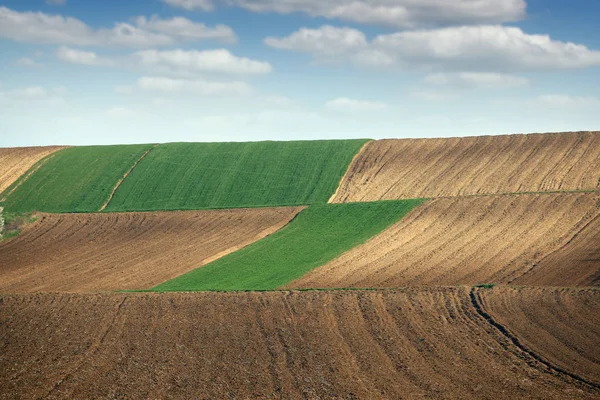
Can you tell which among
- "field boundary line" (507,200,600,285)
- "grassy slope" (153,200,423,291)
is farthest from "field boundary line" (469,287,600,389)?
"grassy slope" (153,200,423,291)

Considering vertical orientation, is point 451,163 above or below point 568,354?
above

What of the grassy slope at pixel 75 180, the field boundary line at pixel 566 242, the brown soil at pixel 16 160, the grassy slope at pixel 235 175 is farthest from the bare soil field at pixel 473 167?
the brown soil at pixel 16 160

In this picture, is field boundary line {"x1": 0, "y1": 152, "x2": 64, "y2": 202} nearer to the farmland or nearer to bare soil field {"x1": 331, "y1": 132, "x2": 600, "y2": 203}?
the farmland

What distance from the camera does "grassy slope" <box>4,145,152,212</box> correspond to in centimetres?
6144

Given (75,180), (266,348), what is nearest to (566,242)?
(266,348)

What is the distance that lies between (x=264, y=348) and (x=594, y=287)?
53.3ft

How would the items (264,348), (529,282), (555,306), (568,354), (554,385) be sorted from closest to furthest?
1. (554,385)
2. (568,354)
3. (264,348)
4. (555,306)
5. (529,282)

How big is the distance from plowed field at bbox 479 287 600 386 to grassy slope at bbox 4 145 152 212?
38.8 meters

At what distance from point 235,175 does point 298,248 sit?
73.5 ft

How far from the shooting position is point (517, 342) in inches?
976

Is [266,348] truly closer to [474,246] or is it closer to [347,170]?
[474,246]

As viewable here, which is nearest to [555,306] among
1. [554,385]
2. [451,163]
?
[554,385]

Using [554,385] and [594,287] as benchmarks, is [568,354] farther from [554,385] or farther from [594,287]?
[594,287]

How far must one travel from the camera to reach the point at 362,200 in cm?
5650
